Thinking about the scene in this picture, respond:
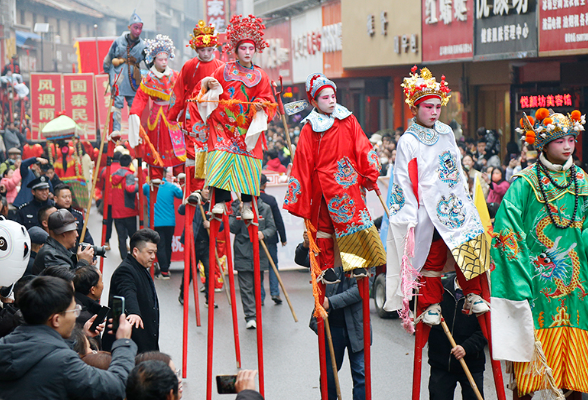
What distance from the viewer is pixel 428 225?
16.4ft

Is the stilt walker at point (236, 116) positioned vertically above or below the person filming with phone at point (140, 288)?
above

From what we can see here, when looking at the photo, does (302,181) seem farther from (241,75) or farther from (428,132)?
(241,75)

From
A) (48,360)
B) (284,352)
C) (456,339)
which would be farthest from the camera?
(284,352)

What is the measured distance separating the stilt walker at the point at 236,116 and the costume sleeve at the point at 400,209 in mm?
1464

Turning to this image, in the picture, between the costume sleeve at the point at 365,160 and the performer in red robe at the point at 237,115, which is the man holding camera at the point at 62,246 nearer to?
the performer in red robe at the point at 237,115

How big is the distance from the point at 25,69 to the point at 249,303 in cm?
2644

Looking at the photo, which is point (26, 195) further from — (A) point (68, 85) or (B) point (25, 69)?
(B) point (25, 69)

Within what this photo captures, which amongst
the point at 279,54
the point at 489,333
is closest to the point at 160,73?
the point at 489,333

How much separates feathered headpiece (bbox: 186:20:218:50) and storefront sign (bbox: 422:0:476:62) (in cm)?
821

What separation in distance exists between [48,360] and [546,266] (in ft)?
10.7

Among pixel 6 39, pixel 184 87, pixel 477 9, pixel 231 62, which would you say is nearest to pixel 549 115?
pixel 231 62

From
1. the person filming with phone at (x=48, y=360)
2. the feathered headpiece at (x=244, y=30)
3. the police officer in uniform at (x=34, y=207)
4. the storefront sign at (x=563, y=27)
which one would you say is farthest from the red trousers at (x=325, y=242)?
the storefront sign at (x=563, y=27)

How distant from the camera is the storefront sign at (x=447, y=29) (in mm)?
14242

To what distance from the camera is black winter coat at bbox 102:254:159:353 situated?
17.7 ft
